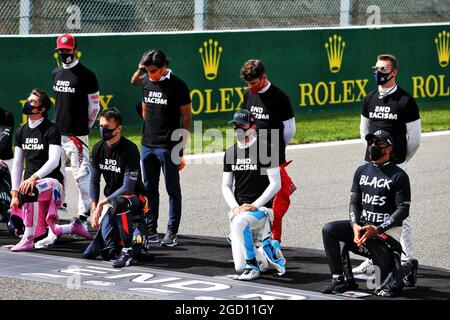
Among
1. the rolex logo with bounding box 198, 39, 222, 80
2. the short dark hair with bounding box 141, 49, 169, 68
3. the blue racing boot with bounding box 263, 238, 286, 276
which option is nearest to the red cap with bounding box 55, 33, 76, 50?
the short dark hair with bounding box 141, 49, 169, 68

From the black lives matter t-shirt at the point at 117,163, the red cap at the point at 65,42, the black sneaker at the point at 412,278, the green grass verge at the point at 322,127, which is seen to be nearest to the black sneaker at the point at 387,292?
the black sneaker at the point at 412,278

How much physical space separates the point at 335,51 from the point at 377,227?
13040mm

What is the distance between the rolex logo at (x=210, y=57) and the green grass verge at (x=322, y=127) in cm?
88

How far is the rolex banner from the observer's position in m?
18.3

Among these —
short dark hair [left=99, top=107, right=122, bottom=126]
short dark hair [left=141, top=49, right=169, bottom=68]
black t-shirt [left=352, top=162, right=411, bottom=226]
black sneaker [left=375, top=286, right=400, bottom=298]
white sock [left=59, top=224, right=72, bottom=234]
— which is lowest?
black sneaker [left=375, top=286, right=400, bottom=298]

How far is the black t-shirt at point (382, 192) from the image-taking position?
31.9 feet

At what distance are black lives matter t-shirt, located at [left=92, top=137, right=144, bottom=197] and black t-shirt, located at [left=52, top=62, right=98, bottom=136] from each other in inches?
53.7

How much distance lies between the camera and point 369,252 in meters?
9.70

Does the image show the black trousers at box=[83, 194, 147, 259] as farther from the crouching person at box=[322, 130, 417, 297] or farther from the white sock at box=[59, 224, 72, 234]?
the crouching person at box=[322, 130, 417, 297]

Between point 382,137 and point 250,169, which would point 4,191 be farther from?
point 382,137

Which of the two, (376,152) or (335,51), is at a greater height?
(335,51)

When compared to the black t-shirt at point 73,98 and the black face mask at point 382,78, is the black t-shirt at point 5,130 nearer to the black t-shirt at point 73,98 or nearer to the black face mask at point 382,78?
the black t-shirt at point 73,98

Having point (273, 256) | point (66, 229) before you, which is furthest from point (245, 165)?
point (66, 229)
